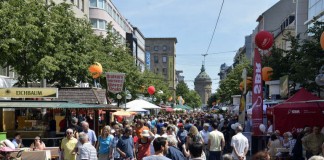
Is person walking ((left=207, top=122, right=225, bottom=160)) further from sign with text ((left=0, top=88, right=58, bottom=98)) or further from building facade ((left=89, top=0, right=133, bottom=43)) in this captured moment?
building facade ((left=89, top=0, right=133, bottom=43))

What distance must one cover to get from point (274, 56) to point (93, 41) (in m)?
10.7

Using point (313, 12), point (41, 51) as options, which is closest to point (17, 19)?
point (41, 51)

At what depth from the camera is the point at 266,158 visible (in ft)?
22.4

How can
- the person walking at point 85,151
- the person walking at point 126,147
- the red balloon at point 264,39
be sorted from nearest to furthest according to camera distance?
the person walking at point 85,151 → the person walking at point 126,147 → the red balloon at point 264,39

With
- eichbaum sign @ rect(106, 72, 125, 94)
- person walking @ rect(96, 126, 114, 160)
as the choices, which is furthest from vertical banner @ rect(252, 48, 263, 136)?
eichbaum sign @ rect(106, 72, 125, 94)

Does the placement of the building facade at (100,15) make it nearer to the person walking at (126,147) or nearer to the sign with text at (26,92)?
the sign with text at (26,92)

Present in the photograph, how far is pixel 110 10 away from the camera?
70.0m

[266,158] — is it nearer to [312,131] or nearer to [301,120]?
[312,131]

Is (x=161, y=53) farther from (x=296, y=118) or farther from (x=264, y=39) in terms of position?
(x=264, y=39)

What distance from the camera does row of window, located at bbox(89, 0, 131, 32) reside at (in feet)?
204

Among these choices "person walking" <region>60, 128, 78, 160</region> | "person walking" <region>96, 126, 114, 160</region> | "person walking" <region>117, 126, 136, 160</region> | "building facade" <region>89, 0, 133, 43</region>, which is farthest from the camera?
"building facade" <region>89, 0, 133, 43</region>

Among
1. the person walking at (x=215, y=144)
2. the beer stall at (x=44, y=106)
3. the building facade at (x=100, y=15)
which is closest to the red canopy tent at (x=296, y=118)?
the person walking at (x=215, y=144)

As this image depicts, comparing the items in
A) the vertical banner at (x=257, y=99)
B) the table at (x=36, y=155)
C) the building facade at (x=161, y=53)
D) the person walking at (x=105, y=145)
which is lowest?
the table at (x=36, y=155)

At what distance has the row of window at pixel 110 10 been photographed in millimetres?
62125
